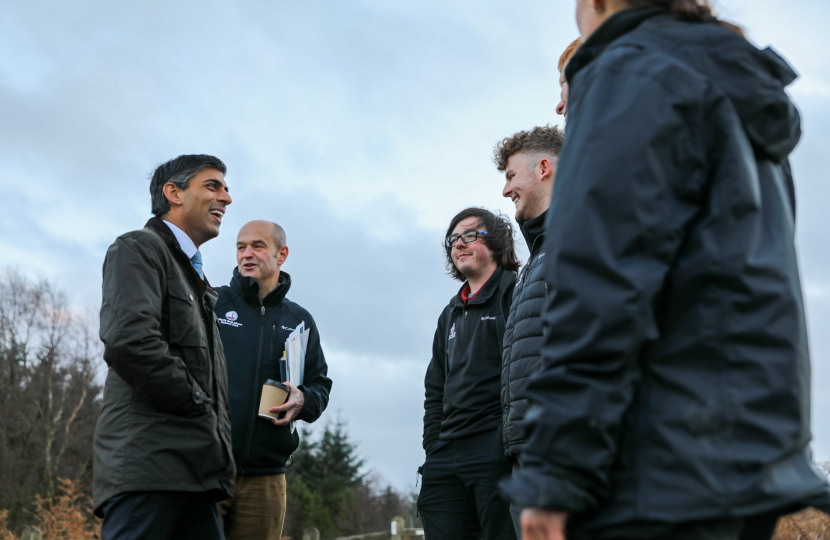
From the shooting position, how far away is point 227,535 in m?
4.67

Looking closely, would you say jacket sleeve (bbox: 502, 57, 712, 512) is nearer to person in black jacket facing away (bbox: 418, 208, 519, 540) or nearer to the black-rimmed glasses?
person in black jacket facing away (bbox: 418, 208, 519, 540)

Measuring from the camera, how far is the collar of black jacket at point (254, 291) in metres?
5.29

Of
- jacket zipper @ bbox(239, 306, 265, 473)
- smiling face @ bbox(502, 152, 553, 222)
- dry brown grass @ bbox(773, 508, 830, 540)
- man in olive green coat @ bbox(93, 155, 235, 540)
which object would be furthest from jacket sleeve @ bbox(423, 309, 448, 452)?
dry brown grass @ bbox(773, 508, 830, 540)

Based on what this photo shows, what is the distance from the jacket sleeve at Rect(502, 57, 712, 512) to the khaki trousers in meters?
3.64

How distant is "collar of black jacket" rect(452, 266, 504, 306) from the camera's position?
5.01 m

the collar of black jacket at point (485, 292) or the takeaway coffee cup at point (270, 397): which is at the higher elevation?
the collar of black jacket at point (485, 292)

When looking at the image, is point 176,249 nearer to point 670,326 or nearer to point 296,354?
point 296,354

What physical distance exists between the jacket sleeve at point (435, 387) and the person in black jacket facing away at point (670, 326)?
3691 millimetres

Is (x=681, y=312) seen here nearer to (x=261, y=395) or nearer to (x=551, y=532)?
(x=551, y=532)

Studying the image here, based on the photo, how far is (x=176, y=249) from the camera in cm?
373

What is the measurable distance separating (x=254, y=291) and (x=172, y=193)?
126cm

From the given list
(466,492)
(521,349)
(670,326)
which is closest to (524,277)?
(521,349)

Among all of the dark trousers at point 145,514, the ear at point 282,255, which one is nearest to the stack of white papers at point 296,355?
the ear at point 282,255

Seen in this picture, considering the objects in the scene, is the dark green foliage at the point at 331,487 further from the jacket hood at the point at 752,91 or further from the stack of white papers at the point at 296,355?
the jacket hood at the point at 752,91
